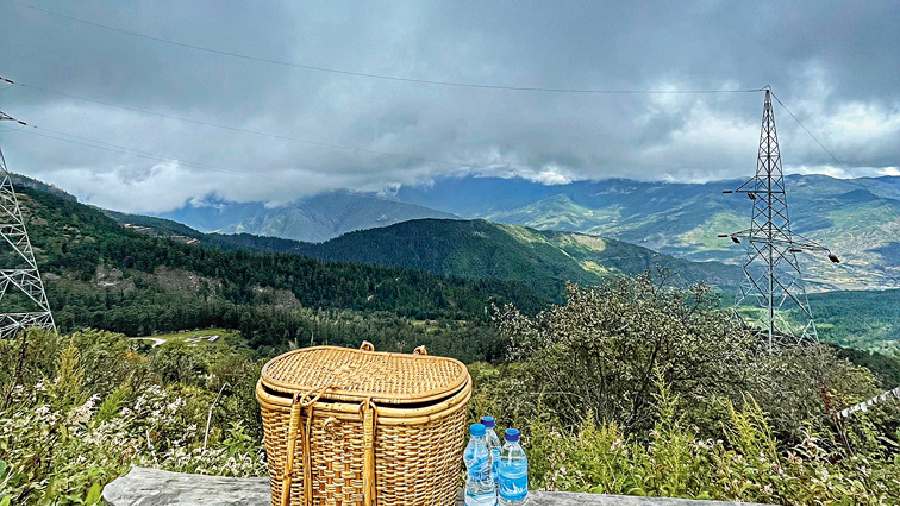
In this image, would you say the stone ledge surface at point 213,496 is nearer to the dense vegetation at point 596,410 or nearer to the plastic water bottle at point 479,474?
the dense vegetation at point 596,410

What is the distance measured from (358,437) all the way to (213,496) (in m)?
1.42

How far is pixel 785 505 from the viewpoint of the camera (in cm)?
310

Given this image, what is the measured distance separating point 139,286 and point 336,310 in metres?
42.1

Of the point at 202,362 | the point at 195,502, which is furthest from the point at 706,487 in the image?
the point at 202,362

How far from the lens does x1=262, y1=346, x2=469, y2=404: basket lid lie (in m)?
2.02

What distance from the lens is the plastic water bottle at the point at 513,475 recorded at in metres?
2.31

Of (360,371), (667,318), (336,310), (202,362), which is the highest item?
(360,371)

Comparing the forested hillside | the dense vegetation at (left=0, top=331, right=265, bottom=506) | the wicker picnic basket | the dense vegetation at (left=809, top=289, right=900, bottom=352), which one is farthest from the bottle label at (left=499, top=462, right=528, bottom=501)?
the dense vegetation at (left=809, top=289, right=900, bottom=352)

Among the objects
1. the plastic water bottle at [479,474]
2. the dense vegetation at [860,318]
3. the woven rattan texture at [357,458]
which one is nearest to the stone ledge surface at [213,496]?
the plastic water bottle at [479,474]

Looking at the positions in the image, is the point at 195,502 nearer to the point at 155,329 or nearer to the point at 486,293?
the point at 155,329

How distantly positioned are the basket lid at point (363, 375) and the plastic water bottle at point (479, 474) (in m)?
0.35

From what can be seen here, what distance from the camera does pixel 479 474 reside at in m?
2.37

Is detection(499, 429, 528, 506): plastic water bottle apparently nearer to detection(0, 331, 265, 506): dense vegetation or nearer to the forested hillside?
detection(0, 331, 265, 506): dense vegetation

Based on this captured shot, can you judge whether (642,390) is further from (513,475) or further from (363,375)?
(363,375)
